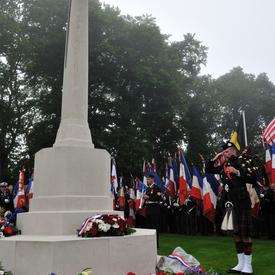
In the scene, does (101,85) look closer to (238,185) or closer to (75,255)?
(238,185)

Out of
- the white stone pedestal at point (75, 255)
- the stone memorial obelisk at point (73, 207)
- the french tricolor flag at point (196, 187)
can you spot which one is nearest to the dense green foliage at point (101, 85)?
the french tricolor flag at point (196, 187)

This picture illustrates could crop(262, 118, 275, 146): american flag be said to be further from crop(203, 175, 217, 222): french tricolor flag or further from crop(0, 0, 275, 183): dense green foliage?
crop(0, 0, 275, 183): dense green foliage

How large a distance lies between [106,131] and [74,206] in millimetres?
18170

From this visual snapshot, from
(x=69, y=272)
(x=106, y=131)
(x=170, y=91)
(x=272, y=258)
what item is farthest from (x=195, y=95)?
(x=69, y=272)

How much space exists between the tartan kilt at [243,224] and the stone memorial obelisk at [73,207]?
1.58m

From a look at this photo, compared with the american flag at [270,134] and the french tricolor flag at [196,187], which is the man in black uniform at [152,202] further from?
the american flag at [270,134]

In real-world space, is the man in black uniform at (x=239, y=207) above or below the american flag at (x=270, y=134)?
below

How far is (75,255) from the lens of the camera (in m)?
5.55

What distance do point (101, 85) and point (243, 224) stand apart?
20342mm

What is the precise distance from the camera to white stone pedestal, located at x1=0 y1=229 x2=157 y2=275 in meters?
5.43

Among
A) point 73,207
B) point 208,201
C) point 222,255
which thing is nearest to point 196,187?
point 208,201

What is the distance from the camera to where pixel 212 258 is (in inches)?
339

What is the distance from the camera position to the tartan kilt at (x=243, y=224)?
7020mm

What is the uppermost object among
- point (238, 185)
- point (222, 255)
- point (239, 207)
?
point (238, 185)
